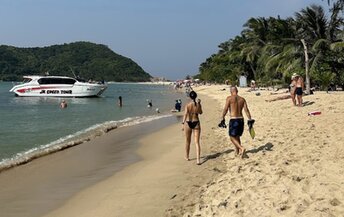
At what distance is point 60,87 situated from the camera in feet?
185

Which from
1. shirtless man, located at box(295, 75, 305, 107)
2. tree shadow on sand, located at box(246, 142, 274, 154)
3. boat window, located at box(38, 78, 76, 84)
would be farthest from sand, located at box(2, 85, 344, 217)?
boat window, located at box(38, 78, 76, 84)

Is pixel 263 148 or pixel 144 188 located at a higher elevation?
pixel 263 148

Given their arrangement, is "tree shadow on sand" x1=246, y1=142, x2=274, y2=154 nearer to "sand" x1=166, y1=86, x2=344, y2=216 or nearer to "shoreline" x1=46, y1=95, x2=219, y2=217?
"sand" x1=166, y1=86, x2=344, y2=216

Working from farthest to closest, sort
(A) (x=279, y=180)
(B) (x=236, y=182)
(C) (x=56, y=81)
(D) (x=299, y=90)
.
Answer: (C) (x=56, y=81), (D) (x=299, y=90), (B) (x=236, y=182), (A) (x=279, y=180)

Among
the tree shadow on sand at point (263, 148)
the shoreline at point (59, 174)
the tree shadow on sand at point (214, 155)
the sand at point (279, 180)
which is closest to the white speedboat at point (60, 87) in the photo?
the shoreline at point (59, 174)

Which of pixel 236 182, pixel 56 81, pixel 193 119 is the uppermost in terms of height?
pixel 56 81

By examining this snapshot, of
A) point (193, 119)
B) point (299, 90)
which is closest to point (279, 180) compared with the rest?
point (193, 119)

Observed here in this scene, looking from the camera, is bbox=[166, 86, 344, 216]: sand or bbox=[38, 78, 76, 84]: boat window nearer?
bbox=[166, 86, 344, 216]: sand

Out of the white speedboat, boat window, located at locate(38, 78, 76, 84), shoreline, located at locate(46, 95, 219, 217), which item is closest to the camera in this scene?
shoreline, located at locate(46, 95, 219, 217)

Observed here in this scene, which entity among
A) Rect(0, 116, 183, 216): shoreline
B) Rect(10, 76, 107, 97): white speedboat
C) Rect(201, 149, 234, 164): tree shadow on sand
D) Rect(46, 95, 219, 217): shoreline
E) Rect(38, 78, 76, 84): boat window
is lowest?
Rect(0, 116, 183, 216): shoreline

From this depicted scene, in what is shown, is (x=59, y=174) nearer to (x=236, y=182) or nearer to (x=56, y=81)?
(x=236, y=182)

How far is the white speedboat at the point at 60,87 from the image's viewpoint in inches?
2210

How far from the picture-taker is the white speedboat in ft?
184

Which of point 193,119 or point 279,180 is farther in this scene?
point 193,119
